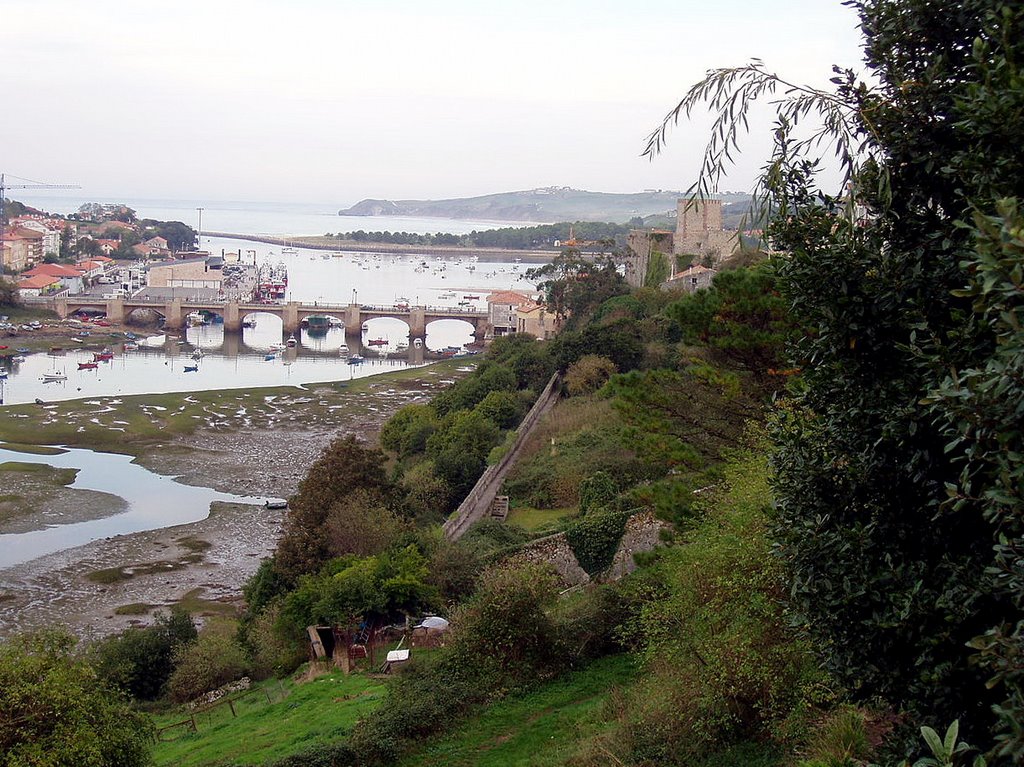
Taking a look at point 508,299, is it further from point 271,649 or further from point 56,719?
point 56,719

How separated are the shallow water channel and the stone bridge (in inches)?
1264

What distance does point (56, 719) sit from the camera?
315 inches

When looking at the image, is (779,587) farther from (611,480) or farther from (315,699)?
(611,480)

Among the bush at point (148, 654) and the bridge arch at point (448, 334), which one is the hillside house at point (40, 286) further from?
the bush at point (148, 654)

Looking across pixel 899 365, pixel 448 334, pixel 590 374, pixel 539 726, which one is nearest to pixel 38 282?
pixel 448 334

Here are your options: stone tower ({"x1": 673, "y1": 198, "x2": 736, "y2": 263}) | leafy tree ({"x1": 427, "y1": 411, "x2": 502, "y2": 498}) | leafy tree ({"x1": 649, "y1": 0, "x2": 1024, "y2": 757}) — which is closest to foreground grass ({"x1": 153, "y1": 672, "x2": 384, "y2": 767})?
leafy tree ({"x1": 649, "y1": 0, "x2": 1024, "y2": 757})

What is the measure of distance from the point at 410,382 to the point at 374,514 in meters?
32.4

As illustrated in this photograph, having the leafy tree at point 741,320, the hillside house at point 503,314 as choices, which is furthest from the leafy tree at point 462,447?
the hillside house at point 503,314

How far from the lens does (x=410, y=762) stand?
9.24 meters

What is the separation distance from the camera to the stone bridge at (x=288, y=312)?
2530 inches

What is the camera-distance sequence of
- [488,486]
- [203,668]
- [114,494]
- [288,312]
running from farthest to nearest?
1. [288,312]
2. [114,494]
3. [488,486]
4. [203,668]

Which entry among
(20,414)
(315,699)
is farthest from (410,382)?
(315,699)

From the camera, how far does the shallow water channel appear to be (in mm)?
24000

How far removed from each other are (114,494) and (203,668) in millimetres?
15785
